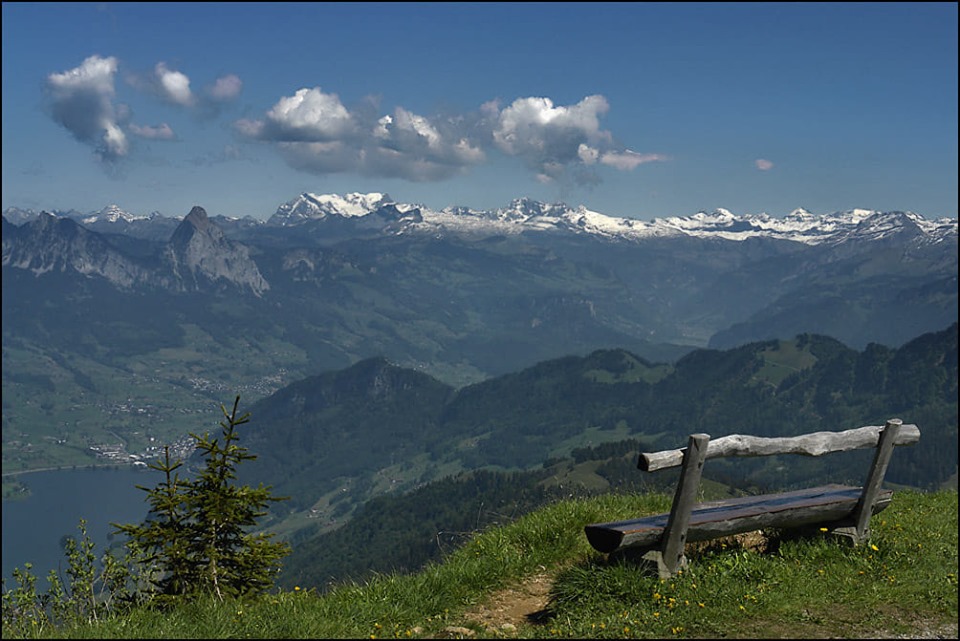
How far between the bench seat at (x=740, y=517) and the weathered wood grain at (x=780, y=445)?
95cm

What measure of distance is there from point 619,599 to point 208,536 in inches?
262

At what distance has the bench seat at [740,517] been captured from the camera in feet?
37.1

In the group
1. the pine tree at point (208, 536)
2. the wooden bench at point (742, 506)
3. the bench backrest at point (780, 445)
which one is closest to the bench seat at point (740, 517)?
the wooden bench at point (742, 506)

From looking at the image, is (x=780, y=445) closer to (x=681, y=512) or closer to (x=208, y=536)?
(x=681, y=512)

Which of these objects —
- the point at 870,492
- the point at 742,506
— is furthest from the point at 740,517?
the point at 870,492

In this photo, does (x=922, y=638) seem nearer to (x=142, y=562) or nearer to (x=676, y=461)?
(x=676, y=461)

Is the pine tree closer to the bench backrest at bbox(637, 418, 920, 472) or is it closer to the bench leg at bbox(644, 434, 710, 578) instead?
the bench backrest at bbox(637, 418, 920, 472)

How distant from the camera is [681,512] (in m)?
11.3

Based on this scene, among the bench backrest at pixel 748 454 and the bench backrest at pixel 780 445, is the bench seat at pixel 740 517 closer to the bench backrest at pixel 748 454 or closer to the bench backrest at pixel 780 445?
the bench backrest at pixel 748 454

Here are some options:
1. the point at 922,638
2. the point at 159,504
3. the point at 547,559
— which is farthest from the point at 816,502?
the point at 159,504

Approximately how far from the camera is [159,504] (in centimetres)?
1105

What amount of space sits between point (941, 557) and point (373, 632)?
10.4 meters

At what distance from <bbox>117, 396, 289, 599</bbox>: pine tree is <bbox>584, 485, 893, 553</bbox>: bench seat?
18.3ft

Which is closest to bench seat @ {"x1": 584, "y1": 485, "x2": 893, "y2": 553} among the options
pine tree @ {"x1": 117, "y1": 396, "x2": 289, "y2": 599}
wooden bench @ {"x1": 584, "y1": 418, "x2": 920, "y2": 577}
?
wooden bench @ {"x1": 584, "y1": 418, "x2": 920, "y2": 577}
